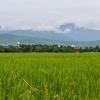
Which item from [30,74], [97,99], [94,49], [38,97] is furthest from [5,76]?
[94,49]

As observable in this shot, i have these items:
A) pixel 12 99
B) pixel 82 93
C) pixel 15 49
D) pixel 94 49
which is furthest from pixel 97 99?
pixel 94 49

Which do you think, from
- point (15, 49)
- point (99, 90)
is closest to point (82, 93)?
point (99, 90)

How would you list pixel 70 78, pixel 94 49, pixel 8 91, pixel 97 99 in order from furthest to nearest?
pixel 94 49 < pixel 70 78 < pixel 8 91 < pixel 97 99

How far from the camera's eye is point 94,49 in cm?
2597

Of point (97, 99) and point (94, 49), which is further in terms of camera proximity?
point (94, 49)

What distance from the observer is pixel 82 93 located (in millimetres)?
3500

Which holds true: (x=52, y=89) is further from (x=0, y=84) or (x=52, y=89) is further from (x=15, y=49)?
(x=15, y=49)

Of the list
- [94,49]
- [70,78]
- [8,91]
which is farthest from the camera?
[94,49]

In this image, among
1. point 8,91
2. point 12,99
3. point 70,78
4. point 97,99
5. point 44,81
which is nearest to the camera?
point 12,99

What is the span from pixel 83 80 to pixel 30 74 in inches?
27.5

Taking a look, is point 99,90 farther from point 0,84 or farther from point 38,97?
point 0,84

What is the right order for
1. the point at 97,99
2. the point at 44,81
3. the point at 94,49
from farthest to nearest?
the point at 94,49 < the point at 44,81 < the point at 97,99

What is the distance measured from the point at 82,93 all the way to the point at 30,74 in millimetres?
1067

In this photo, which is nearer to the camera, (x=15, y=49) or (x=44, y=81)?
(x=44, y=81)
